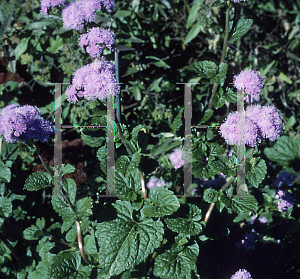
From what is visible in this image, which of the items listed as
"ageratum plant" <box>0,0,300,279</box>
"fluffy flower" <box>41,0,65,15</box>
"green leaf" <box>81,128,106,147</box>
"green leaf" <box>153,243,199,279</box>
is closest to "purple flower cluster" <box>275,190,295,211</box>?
"ageratum plant" <box>0,0,300,279</box>

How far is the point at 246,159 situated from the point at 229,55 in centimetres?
157

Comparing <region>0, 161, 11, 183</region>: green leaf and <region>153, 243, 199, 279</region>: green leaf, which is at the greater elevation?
<region>0, 161, 11, 183</region>: green leaf

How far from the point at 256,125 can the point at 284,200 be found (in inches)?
29.7

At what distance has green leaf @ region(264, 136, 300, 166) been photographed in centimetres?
211

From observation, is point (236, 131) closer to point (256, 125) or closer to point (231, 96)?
point (256, 125)

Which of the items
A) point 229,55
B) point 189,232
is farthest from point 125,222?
point 229,55

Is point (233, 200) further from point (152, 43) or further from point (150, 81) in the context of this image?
point (152, 43)

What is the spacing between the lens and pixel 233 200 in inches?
56.7

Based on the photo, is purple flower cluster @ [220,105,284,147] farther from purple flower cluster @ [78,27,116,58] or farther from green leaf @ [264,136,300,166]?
green leaf @ [264,136,300,166]

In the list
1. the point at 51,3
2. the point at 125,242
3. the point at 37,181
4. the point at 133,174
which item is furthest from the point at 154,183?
the point at 51,3

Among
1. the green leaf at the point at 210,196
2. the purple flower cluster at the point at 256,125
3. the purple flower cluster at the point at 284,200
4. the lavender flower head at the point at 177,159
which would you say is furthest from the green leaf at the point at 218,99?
the purple flower cluster at the point at 284,200

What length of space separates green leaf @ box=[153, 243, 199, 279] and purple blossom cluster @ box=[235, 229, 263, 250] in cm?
60

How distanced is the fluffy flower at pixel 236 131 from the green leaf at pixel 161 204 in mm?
357

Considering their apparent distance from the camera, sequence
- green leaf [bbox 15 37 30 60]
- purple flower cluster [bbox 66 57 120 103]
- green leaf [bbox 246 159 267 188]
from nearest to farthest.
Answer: purple flower cluster [bbox 66 57 120 103] < green leaf [bbox 246 159 267 188] < green leaf [bbox 15 37 30 60]
